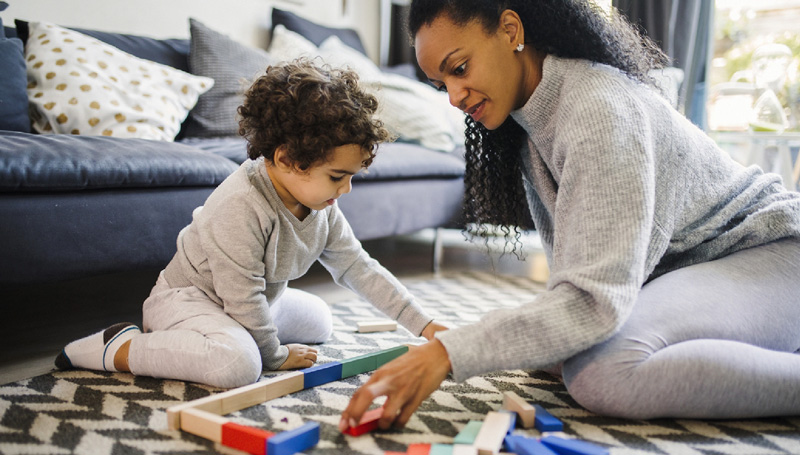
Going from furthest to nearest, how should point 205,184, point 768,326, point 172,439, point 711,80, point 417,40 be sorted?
1. point 711,80
2. point 205,184
3. point 417,40
4. point 768,326
5. point 172,439

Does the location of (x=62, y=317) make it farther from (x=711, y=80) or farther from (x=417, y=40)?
(x=711, y=80)

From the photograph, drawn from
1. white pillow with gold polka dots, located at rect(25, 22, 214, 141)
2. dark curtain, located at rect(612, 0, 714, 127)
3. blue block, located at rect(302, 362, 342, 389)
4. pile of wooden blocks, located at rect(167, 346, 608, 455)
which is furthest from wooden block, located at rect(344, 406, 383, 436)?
dark curtain, located at rect(612, 0, 714, 127)

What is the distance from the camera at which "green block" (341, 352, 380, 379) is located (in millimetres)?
1159

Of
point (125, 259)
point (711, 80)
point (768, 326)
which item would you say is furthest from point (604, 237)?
point (711, 80)

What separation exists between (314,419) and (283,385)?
4.7 inches

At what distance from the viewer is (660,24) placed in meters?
3.24

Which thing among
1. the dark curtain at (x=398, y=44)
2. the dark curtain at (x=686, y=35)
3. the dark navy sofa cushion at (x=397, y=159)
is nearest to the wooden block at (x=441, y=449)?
the dark navy sofa cushion at (x=397, y=159)

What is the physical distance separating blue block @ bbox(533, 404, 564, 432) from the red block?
377 mm

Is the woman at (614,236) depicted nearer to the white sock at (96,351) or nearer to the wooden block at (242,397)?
the wooden block at (242,397)

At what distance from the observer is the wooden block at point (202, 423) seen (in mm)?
856

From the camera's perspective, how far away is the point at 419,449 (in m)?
0.82

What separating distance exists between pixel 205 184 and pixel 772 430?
1.24m

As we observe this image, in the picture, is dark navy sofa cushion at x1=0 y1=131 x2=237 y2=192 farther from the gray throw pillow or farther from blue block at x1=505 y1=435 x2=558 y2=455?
blue block at x1=505 y1=435 x2=558 y2=455

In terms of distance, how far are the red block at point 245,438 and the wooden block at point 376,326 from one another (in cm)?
70
